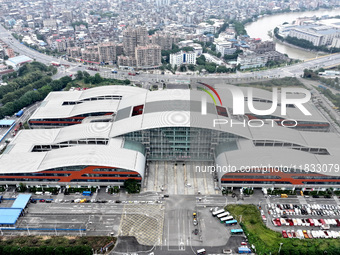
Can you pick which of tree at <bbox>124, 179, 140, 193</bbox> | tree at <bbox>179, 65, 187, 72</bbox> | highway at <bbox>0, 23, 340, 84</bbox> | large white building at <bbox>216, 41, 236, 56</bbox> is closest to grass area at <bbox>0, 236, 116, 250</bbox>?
tree at <bbox>124, 179, 140, 193</bbox>

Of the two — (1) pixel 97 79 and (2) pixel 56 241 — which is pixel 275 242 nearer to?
(2) pixel 56 241

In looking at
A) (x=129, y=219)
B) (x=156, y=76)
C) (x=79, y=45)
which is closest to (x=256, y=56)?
(x=156, y=76)

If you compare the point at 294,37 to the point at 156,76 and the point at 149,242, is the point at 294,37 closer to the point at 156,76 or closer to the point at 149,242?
the point at 156,76

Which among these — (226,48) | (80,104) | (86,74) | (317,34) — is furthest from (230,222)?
(317,34)

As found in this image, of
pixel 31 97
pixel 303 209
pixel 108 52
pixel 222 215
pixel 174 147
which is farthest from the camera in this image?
pixel 108 52

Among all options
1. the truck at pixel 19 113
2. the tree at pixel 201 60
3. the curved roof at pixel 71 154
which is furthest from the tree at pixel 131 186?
the tree at pixel 201 60

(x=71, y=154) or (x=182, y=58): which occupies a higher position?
(x=71, y=154)

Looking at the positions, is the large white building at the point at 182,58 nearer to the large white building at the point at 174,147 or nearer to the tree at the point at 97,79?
the tree at the point at 97,79
